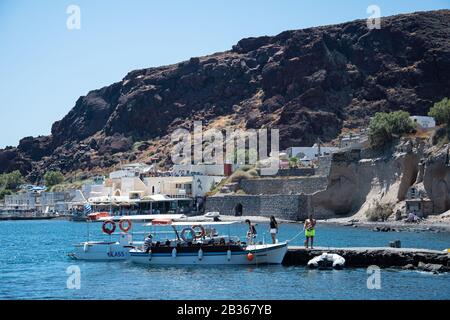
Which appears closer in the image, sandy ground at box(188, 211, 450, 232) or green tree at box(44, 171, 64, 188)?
sandy ground at box(188, 211, 450, 232)

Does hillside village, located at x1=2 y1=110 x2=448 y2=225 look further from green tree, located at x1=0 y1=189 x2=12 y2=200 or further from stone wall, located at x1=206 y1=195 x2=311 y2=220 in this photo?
green tree, located at x1=0 y1=189 x2=12 y2=200

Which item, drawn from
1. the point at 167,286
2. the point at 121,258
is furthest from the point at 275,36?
the point at 167,286

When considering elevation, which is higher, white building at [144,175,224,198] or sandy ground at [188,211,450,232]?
white building at [144,175,224,198]

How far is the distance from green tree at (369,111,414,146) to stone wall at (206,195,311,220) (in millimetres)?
11478

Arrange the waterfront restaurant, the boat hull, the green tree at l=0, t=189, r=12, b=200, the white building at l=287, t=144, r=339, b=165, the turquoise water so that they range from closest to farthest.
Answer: the turquoise water
the boat hull
the waterfront restaurant
the white building at l=287, t=144, r=339, b=165
the green tree at l=0, t=189, r=12, b=200

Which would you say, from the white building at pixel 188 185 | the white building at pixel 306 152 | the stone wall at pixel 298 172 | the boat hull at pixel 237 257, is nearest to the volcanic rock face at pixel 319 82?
the white building at pixel 306 152

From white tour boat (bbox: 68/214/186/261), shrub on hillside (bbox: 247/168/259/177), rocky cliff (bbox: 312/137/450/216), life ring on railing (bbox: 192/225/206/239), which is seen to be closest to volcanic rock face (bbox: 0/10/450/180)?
shrub on hillside (bbox: 247/168/259/177)

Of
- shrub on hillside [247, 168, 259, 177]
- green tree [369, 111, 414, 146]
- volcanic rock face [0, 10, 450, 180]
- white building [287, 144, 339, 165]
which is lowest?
shrub on hillside [247, 168, 259, 177]

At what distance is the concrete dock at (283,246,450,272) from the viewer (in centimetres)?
4134

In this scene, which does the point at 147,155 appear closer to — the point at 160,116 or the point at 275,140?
the point at 160,116

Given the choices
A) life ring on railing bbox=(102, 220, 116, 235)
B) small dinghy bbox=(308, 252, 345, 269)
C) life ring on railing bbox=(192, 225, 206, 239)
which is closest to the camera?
small dinghy bbox=(308, 252, 345, 269)

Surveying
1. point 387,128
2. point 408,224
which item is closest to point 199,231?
point 408,224

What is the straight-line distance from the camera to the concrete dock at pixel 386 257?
136ft
